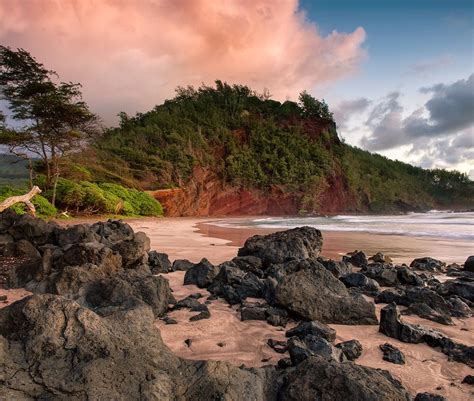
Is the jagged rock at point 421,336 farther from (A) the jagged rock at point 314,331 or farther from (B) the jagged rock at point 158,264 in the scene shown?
(B) the jagged rock at point 158,264

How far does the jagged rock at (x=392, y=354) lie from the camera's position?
9.56ft

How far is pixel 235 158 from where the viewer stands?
47.5 m

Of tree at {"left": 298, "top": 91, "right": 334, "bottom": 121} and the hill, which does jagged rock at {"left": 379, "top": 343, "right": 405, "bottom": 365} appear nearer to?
the hill

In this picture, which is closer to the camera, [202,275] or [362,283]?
[362,283]

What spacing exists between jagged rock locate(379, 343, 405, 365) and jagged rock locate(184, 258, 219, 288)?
2.71 m

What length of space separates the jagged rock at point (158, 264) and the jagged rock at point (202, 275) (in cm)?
99

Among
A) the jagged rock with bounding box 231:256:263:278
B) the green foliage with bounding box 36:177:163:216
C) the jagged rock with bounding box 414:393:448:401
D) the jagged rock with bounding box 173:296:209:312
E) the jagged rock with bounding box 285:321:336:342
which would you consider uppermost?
the green foliage with bounding box 36:177:163:216

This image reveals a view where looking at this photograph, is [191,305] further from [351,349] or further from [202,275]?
[351,349]

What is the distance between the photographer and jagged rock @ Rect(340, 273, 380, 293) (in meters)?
5.08

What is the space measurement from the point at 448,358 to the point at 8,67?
26.0 metres

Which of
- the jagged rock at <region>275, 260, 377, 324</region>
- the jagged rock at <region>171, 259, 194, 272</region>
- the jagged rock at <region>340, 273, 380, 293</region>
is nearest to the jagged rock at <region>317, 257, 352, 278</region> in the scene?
the jagged rock at <region>340, 273, 380, 293</region>

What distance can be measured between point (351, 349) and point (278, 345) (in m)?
0.62

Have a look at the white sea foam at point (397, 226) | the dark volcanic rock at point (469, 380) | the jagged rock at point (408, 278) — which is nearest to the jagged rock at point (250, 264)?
the jagged rock at point (408, 278)

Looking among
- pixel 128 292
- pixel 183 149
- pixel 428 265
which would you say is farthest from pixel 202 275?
pixel 183 149
